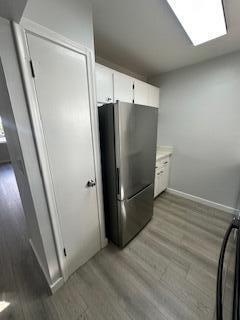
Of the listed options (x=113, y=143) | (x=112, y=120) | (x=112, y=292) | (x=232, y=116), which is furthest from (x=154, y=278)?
(x=232, y=116)

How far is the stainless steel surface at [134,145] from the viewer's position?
1342 millimetres

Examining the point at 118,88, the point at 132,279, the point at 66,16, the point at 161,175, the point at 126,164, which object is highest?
the point at 66,16

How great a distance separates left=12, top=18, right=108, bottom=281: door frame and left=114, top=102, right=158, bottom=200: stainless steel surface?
23cm

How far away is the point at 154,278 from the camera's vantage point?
1396 millimetres

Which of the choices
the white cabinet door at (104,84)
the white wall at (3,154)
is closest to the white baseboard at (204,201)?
the white cabinet door at (104,84)

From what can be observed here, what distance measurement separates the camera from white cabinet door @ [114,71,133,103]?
184 centimetres

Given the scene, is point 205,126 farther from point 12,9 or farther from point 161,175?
point 12,9

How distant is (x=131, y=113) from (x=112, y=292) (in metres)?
1.68

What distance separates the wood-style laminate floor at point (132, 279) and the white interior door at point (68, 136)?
0.25 m

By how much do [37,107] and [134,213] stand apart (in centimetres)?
148

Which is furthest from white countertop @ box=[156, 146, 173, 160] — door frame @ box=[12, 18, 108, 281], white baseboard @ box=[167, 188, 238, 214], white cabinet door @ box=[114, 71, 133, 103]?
door frame @ box=[12, 18, 108, 281]

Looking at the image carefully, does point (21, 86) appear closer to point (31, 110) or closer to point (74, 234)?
point (31, 110)

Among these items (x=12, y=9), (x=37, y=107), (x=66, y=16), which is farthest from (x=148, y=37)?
(x=37, y=107)

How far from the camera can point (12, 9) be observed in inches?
29.0
